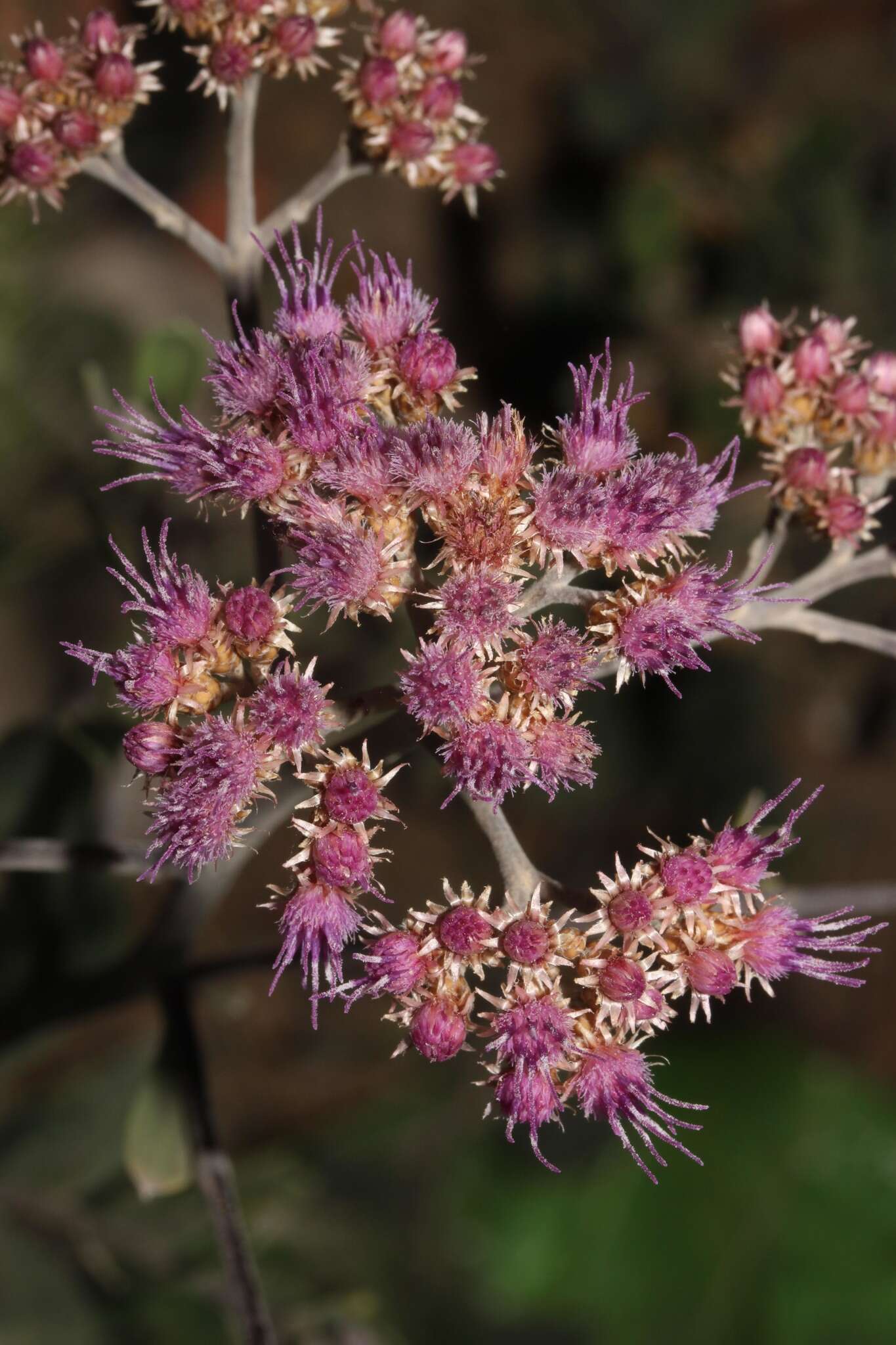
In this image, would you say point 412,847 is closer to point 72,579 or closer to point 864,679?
point 72,579

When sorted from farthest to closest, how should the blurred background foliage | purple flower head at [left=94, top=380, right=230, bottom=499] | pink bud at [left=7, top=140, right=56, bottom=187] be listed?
1. the blurred background foliage
2. pink bud at [left=7, top=140, right=56, bottom=187]
3. purple flower head at [left=94, top=380, right=230, bottom=499]

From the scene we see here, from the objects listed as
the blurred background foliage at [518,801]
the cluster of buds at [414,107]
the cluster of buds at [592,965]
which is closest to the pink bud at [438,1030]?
the cluster of buds at [592,965]

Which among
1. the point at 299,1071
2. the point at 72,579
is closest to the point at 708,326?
the point at 72,579

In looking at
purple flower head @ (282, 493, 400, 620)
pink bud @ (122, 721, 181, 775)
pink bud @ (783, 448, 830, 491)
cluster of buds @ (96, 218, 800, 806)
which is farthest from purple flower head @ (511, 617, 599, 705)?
pink bud @ (783, 448, 830, 491)

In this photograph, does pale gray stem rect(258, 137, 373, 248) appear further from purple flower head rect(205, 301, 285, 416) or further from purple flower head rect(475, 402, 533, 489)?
purple flower head rect(475, 402, 533, 489)

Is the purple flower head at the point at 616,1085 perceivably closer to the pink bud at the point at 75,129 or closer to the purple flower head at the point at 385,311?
the purple flower head at the point at 385,311

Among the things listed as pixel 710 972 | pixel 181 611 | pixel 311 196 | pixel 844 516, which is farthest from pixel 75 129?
pixel 710 972

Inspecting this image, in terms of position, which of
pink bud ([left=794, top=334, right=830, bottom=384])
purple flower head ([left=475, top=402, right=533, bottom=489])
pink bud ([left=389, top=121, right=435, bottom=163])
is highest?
pink bud ([left=389, top=121, right=435, bottom=163])
